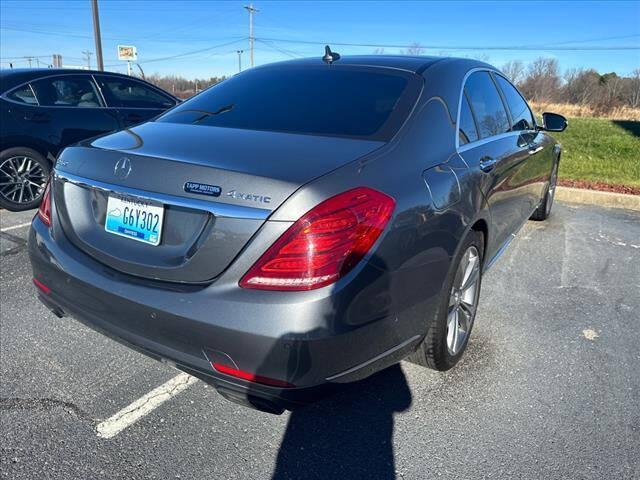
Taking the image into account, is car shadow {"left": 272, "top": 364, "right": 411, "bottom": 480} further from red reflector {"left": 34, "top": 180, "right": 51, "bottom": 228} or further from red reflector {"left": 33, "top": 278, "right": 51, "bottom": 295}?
red reflector {"left": 34, "top": 180, "right": 51, "bottom": 228}

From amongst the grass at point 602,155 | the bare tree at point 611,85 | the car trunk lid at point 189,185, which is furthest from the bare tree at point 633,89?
the car trunk lid at point 189,185

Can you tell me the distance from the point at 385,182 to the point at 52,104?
5.23 m

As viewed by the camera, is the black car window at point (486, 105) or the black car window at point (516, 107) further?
the black car window at point (516, 107)

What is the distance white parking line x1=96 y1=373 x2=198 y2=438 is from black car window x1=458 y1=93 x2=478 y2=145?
6.28 ft

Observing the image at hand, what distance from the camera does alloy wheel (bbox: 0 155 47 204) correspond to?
5.50 meters

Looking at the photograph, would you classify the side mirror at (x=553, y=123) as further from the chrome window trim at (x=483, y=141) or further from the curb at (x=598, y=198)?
the curb at (x=598, y=198)

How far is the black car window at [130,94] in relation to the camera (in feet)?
20.8

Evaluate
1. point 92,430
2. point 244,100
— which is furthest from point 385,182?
point 92,430

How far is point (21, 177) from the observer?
559cm

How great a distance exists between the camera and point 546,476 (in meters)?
2.04

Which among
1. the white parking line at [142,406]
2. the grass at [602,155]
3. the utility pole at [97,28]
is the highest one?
the utility pole at [97,28]

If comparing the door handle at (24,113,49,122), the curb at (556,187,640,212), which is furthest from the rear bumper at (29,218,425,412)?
the curb at (556,187,640,212)

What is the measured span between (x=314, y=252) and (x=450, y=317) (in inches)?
48.0

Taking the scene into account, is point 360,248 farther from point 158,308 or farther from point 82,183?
point 82,183
